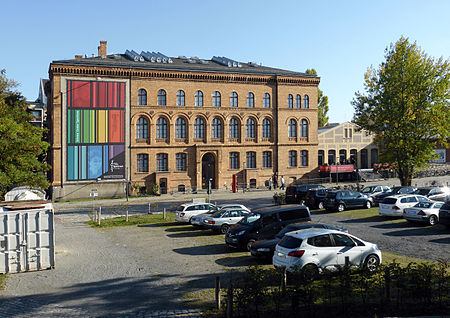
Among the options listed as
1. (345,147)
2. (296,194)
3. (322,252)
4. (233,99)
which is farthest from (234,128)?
(322,252)

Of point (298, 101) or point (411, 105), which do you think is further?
point (298, 101)

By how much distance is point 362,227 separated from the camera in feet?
76.0

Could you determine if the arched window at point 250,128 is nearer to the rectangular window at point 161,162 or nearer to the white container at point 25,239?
the rectangular window at point 161,162

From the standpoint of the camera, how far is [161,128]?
155 feet

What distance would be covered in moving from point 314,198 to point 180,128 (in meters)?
21.8

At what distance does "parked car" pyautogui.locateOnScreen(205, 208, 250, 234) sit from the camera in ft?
73.0

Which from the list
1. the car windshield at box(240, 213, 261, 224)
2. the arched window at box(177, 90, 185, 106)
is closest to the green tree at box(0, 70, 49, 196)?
the car windshield at box(240, 213, 261, 224)

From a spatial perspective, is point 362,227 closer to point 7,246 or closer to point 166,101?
point 7,246

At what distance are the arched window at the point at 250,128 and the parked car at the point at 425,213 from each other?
29.9 m

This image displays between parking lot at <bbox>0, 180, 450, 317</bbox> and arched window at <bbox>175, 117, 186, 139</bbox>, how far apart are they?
2268 centimetres

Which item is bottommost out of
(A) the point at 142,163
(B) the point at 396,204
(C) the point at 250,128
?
(B) the point at 396,204

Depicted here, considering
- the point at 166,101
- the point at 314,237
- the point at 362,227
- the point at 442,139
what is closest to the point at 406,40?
the point at 442,139

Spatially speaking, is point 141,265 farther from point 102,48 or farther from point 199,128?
point 102,48

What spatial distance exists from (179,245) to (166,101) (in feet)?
98.5
